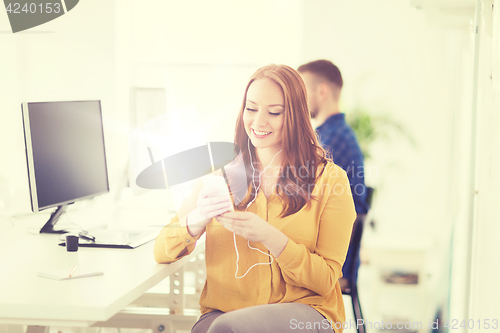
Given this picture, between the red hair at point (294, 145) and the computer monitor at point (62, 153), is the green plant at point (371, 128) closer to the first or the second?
the red hair at point (294, 145)

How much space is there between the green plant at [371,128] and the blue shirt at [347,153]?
63cm

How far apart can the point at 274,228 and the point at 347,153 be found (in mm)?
859

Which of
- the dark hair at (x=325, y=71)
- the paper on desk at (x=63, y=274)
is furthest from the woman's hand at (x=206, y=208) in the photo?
the dark hair at (x=325, y=71)

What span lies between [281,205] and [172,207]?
779 mm

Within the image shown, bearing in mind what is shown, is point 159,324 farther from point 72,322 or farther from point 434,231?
point 434,231

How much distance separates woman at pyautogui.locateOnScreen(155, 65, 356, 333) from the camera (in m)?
1.03

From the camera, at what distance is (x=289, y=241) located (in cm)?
104

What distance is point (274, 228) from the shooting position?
41.1 inches

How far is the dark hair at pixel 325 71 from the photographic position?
1.93 meters

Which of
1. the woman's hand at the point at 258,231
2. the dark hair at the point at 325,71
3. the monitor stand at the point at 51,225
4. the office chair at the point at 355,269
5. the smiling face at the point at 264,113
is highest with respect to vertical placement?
the dark hair at the point at 325,71

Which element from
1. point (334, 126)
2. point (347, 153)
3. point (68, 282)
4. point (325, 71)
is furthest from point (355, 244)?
point (68, 282)

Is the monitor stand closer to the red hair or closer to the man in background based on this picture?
the red hair

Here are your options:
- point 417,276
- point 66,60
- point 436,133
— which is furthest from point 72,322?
point 436,133

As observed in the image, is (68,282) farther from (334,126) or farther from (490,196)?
(334,126)
